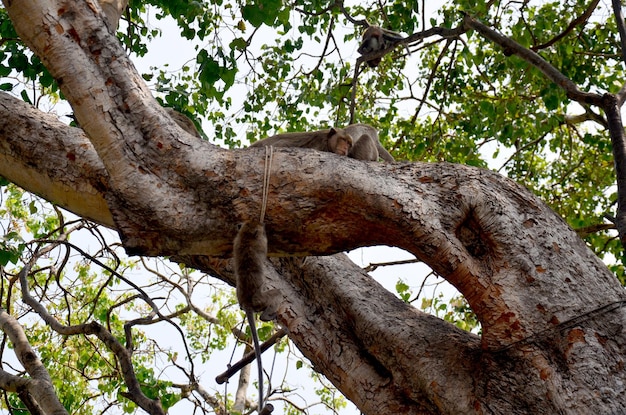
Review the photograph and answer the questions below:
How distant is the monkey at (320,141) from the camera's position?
4.84m

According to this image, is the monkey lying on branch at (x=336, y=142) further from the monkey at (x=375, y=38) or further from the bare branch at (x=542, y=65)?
the monkey at (x=375, y=38)

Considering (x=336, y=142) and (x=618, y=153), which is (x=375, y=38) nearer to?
(x=336, y=142)

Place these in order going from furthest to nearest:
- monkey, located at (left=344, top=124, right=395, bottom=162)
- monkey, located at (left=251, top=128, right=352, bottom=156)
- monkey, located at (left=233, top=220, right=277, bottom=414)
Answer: monkey, located at (left=344, top=124, right=395, bottom=162) → monkey, located at (left=251, top=128, right=352, bottom=156) → monkey, located at (left=233, top=220, right=277, bottom=414)

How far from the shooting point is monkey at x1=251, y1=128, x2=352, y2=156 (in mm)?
4840

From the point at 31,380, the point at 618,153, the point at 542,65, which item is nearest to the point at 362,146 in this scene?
the point at 542,65

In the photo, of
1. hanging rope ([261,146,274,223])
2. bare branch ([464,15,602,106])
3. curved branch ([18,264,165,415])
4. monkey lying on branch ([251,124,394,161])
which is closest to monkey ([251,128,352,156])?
monkey lying on branch ([251,124,394,161])

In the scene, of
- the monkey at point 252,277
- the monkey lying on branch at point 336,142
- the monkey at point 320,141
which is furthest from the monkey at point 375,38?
the monkey at point 252,277

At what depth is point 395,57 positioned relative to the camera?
741 cm

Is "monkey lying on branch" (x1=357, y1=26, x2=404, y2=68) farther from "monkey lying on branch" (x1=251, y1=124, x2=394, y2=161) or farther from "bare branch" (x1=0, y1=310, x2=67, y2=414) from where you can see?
"bare branch" (x1=0, y1=310, x2=67, y2=414)

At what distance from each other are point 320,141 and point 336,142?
165 millimetres

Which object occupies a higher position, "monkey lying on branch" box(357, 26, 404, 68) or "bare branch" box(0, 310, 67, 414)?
"monkey lying on branch" box(357, 26, 404, 68)

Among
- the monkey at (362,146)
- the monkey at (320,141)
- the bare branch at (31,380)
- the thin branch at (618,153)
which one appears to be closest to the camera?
the thin branch at (618,153)

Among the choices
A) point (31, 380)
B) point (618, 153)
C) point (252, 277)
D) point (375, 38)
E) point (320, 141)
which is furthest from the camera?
point (375, 38)

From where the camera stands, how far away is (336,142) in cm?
486
